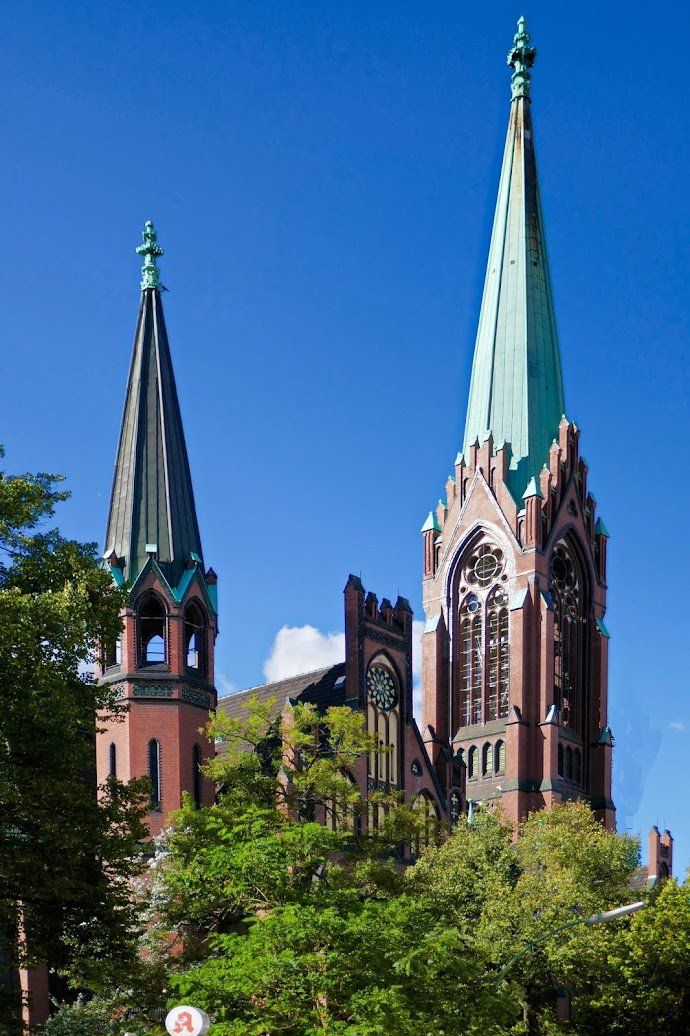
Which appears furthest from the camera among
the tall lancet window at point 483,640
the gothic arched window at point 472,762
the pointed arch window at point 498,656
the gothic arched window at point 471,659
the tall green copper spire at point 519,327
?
the tall green copper spire at point 519,327

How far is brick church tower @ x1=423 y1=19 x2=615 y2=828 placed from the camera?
91.1 meters

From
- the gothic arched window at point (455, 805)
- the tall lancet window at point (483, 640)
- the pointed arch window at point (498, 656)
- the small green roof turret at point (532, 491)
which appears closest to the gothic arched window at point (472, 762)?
the tall lancet window at point (483, 640)

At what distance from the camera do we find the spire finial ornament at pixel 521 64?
342 feet

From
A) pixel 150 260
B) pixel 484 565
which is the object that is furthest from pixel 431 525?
pixel 150 260

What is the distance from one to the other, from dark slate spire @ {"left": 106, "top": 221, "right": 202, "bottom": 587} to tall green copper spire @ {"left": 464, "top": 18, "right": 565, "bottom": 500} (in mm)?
32983

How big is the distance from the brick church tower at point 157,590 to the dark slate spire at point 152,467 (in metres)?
0.04

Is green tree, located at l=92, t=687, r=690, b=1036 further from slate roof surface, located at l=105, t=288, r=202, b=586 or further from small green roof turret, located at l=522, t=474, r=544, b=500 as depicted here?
small green roof turret, located at l=522, t=474, r=544, b=500

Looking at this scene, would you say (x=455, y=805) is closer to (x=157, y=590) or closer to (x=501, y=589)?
(x=501, y=589)

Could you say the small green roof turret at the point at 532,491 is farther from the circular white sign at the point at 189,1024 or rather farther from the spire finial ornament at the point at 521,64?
the circular white sign at the point at 189,1024

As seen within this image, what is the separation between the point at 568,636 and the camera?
96062 mm

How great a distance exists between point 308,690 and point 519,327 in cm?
3340

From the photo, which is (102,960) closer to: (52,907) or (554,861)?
(52,907)

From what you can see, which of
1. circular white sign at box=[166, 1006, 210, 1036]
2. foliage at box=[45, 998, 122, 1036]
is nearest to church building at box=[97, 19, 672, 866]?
foliage at box=[45, 998, 122, 1036]

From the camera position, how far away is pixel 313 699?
7288 centimetres
